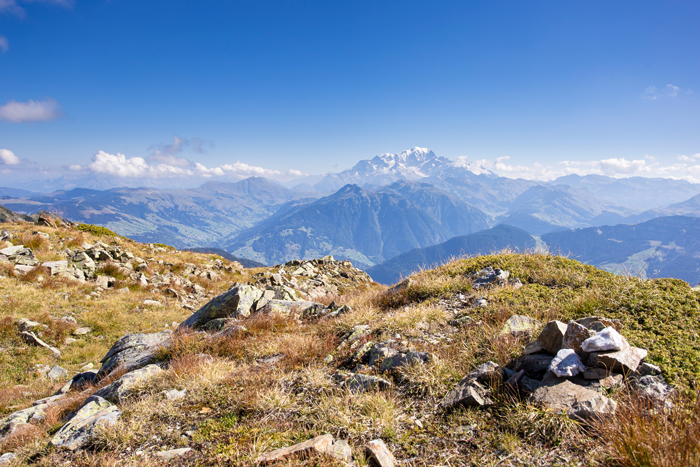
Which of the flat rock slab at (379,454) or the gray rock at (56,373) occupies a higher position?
the flat rock slab at (379,454)

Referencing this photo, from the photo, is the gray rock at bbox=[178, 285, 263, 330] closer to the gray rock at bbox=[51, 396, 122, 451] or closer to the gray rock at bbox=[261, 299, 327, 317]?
the gray rock at bbox=[261, 299, 327, 317]

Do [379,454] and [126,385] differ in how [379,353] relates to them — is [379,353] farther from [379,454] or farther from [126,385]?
[126,385]

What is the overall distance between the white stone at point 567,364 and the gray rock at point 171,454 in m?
5.57

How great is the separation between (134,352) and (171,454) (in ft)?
20.7

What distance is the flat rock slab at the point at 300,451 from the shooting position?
3637 mm

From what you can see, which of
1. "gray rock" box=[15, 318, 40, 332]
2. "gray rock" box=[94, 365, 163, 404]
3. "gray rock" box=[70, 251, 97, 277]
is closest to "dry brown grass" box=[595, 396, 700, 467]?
"gray rock" box=[94, 365, 163, 404]

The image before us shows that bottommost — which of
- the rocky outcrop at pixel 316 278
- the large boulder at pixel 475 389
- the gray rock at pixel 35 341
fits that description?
the rocky outcrop at pixel 316 278

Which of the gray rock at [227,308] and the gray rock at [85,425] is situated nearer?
the gray rock at [85,425]

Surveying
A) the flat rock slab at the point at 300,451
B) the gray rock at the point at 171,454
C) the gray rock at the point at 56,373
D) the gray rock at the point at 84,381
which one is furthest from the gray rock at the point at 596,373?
the gray rock at the point at 56,373

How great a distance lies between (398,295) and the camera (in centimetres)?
1041

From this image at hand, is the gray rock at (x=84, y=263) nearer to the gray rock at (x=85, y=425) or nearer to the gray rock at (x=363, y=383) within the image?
the gray rock at (x=85, y=425)

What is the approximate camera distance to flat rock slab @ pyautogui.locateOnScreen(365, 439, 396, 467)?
3.52 meters

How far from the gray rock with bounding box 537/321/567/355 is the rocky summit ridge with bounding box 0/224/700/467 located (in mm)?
21

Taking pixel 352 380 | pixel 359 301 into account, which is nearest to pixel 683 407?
pixel 352 380
